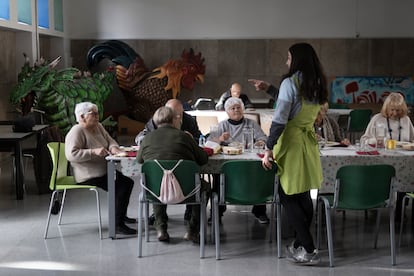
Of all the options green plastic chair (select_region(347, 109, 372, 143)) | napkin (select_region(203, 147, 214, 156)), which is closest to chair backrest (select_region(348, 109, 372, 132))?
green plastic chair (select_region(347, 109, 372, 143))

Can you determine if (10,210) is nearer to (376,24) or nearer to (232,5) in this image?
(232,5)

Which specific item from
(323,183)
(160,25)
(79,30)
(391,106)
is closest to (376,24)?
(160,25)

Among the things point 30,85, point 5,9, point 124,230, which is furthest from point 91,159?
point 5,9

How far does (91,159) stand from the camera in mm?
5098

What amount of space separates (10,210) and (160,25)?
23.6ft

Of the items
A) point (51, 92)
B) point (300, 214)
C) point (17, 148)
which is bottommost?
point (300, 214)

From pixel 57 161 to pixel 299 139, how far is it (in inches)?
86.1

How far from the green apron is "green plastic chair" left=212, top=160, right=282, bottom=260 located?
5.6 inches

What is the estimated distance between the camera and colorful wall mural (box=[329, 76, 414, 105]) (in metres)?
12.5

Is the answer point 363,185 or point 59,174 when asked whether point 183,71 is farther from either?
point 363,185

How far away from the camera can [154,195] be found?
447 cm

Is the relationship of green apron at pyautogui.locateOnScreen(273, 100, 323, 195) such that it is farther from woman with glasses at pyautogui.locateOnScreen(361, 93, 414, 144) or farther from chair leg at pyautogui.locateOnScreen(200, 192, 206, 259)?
woman with glasses at pyautogui.locateOnScreen(361, 93, 414, 144)

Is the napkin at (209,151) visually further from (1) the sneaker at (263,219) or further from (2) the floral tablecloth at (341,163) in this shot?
(1) the sneaker at (263,219)

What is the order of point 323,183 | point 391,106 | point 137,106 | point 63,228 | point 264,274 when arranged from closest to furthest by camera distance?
point 264,274, point 323,183, point 63,228, point 391,106, point 137,106
